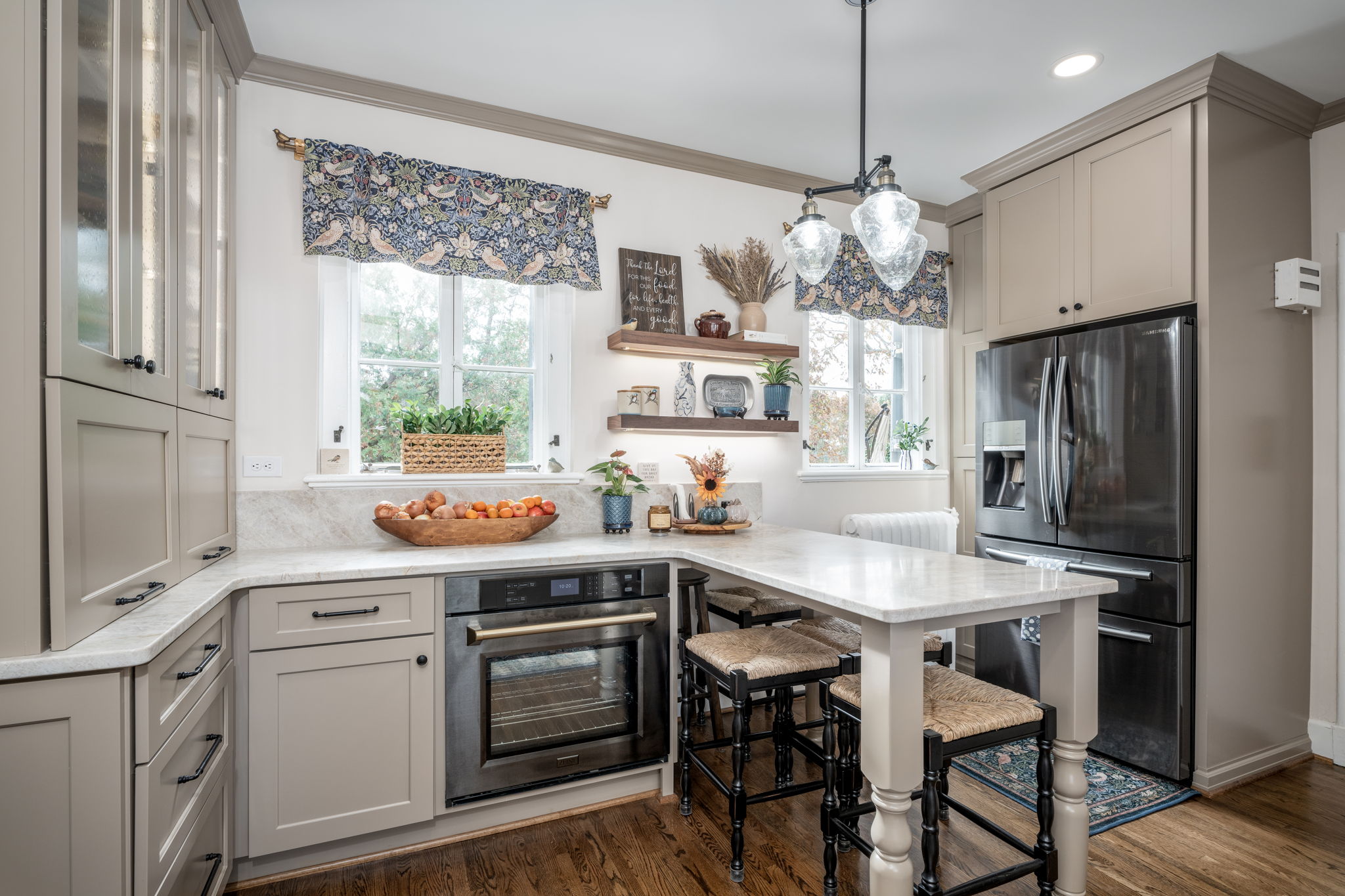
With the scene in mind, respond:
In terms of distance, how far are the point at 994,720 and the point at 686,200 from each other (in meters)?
2.66

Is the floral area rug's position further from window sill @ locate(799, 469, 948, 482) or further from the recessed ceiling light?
the recessed ceiling light

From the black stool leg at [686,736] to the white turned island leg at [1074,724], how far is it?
3.54 feet

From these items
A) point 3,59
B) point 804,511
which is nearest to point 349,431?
point 3,59

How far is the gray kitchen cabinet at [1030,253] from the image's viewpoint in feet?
10.0

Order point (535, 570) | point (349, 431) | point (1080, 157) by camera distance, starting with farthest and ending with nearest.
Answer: point (1080, 157), point (349, 431), point (535, 570)

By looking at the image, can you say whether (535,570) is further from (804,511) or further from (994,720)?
(804,511)

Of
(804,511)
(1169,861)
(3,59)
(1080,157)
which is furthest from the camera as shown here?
(804,511)

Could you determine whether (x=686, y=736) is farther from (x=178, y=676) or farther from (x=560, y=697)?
(x=178, y=676)

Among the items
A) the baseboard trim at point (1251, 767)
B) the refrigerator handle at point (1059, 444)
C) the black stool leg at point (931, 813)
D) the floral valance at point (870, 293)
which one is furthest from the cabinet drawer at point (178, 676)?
the baseboard trim at point (1251, 767)

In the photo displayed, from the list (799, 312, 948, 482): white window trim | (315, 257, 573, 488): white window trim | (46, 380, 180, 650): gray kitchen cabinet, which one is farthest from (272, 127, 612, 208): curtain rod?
(799, 312, 948, 482): white window trim

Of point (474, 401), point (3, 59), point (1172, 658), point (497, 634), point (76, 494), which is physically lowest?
point (1172, 658)

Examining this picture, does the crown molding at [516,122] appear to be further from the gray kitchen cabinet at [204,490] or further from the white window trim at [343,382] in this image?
the gray kitchen cabinet at [204,490]

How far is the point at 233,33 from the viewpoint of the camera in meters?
2.35

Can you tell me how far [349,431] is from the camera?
2.76 m
